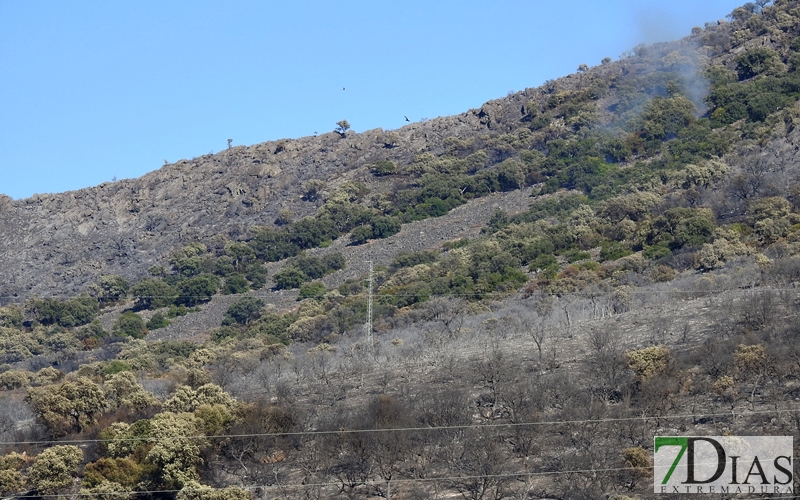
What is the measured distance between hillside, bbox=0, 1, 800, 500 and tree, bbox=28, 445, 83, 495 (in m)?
0.09

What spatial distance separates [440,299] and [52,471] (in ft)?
123

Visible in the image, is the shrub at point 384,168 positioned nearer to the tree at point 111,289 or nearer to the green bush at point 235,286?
the green bush at point 235,286

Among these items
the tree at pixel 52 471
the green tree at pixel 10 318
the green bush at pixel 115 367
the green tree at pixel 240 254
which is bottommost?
the tree at pixel 52 471

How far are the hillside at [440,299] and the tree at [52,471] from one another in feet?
0.29

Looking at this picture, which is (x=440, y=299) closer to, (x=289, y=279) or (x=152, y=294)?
(x=289, y=279)

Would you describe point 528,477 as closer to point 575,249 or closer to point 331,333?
point 331,333

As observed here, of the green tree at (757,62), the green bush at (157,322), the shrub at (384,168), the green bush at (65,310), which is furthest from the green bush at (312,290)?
the green tree at (757,62)

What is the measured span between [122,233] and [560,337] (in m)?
77.5

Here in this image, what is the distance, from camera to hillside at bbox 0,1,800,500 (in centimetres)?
3791

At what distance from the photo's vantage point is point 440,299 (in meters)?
73.1

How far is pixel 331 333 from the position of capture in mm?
71938

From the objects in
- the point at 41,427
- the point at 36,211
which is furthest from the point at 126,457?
the point at 36,211

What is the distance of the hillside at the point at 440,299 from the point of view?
37906 mm

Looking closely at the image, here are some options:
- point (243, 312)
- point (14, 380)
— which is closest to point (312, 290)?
point (243, 312)
